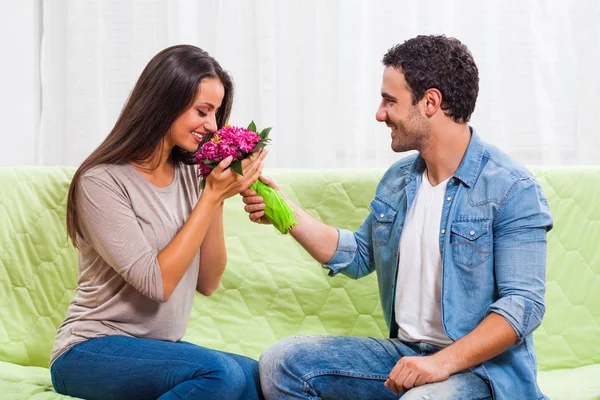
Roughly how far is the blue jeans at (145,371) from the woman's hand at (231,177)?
15.2 inches

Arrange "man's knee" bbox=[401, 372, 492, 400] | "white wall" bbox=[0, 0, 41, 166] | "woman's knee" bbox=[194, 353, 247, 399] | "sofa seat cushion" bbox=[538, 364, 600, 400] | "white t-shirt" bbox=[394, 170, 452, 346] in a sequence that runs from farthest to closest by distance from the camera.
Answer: "white wall" bbox=[0, 0, 41, 166] → "sofa seat cushion" bbox=[538, 364, 600, 400] → "white t-shirt" bbox=[394, 170, 452, 346] → "woman's knee" bbox=[194, 353, 247, 399] → "man's knee" bbox=[401, 372, 492, 400]

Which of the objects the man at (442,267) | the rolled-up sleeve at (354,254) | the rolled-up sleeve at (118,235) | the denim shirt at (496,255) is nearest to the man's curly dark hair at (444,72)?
the man at (442,267)

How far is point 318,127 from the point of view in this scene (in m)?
2.74

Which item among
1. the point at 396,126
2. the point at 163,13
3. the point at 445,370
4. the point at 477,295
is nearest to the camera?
the point at 445,370

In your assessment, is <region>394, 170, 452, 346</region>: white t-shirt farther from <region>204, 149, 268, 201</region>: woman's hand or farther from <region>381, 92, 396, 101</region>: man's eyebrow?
<region>204, 149, 268, 201</region>: woman's hand

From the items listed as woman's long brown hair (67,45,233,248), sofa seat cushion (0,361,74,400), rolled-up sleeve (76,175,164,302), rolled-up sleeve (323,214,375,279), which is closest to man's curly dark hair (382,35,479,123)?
rolled-up sleeve (323,214,375,279)

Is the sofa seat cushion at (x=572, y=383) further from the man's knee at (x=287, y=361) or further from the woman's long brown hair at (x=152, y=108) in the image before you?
the woman's long brown hair at (x=152, y=108)

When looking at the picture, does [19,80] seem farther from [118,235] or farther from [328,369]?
[328,369]

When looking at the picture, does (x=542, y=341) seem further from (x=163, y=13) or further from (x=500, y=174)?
(x=163, y=13)

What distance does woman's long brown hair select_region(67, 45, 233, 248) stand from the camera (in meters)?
1.82

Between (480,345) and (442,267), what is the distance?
0.23 metres

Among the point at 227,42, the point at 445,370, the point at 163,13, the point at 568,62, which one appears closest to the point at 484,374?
the point at 445,370

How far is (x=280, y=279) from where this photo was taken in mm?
2262

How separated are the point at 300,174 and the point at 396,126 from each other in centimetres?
55
